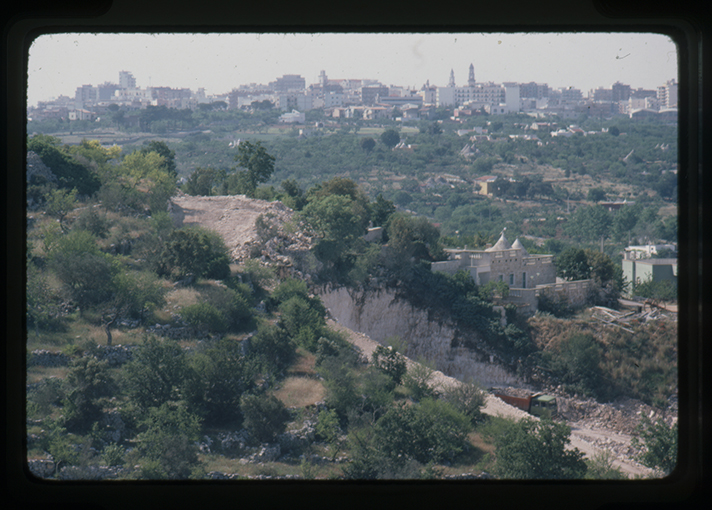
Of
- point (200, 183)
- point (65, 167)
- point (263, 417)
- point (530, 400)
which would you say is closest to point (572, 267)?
point (530, 400)

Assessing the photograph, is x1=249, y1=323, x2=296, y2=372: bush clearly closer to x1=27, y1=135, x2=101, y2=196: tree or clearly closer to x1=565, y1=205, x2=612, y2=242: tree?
x1=27, y1=135, x2=101, y2=196: tree

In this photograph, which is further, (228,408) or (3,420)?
(228,408)

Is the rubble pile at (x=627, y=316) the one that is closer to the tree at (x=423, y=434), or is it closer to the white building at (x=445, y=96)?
the tree at (x=423, y=434)

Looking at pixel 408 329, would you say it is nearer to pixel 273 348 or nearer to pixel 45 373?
pixel 273 348
